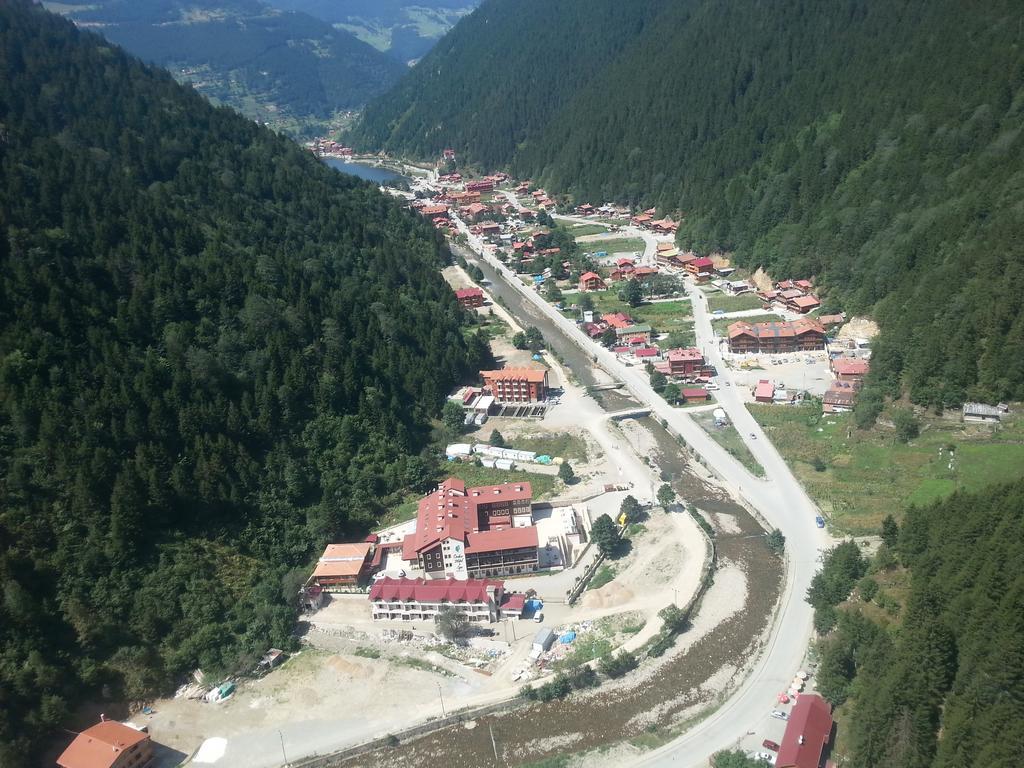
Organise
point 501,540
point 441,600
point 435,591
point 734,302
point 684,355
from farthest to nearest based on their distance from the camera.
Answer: point 734,302, point 684,355, point 501,540, point 435,591, point 441,600

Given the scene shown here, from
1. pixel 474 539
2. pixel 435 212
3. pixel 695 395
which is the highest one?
pixel 435 212

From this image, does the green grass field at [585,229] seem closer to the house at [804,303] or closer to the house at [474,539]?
the house at [804,303]

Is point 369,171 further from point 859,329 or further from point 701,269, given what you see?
point 859,329

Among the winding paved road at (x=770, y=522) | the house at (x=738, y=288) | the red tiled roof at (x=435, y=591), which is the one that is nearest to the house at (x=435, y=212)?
the house at (x=738, y=288)

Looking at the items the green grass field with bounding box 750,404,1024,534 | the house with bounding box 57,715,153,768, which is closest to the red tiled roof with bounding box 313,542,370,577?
the house with bounding box 57,715,153,768

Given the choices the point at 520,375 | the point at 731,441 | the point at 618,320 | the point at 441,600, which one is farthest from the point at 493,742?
the point at 618,320
